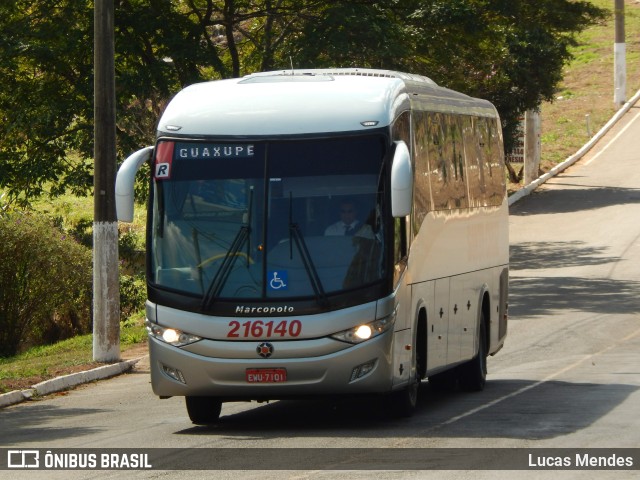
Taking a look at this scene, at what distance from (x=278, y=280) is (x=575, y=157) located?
44502mm

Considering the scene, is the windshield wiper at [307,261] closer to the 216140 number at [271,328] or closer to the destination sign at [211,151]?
the 216140 number at [271,328]

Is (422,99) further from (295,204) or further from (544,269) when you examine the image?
(544,269)

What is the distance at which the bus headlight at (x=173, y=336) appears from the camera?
12164mm

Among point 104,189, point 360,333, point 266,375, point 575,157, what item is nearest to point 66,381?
point 104,189

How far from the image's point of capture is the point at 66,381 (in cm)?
1764

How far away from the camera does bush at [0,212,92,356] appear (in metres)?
24.4

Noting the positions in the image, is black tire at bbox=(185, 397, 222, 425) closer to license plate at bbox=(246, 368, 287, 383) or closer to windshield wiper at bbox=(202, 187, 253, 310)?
license plate at bbox=(246, 368, 287, 383)

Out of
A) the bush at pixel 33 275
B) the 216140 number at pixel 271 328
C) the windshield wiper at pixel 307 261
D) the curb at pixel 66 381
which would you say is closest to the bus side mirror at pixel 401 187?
the windshield wiper at pixel 307 261

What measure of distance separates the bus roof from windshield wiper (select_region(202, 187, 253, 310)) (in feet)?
3.00

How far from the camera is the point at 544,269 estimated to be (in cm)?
3456

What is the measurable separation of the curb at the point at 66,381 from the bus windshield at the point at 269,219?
438cm

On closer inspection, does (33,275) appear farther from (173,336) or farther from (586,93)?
(586,93)

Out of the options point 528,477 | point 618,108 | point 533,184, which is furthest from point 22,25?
point 618,108

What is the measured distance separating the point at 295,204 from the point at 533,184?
124 ft
